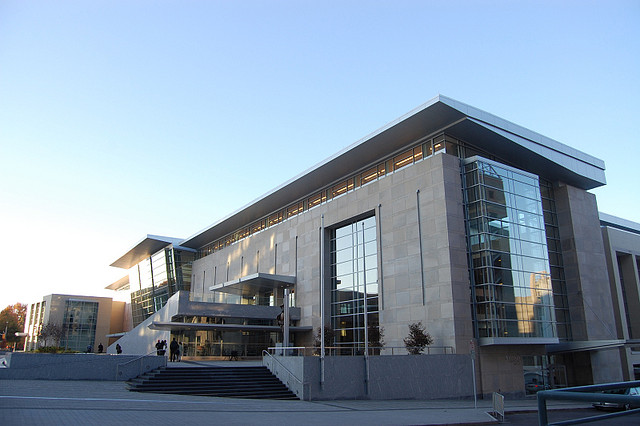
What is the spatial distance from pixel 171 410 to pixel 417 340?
17.7 m

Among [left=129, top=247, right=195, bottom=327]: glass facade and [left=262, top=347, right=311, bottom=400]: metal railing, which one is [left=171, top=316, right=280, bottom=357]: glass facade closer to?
[left=262, top=347, right=311, bottom=400]: metal railing

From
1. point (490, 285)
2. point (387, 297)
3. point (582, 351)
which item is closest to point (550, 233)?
point (582, 351)

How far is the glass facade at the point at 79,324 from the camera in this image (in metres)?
80.4

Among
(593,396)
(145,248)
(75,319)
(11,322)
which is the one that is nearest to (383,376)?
(593,396)

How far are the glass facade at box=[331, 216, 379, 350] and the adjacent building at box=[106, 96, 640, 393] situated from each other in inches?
5.7

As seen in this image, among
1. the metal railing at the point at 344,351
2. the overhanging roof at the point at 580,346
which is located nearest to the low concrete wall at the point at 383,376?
the metal railing at the point at 344,351

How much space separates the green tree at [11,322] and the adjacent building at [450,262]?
251 feet

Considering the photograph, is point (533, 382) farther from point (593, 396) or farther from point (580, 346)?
point (593, 396)

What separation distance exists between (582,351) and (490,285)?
36.5 ft

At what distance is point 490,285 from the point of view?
103 feet

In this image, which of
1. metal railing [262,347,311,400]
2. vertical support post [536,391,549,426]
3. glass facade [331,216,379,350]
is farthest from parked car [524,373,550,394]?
vertical support post [536,391,549,426]

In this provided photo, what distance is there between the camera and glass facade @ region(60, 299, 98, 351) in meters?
80.4

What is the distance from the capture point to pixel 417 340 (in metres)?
30.9

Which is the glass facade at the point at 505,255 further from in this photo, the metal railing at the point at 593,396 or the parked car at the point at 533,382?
→ the metal railing at the point at 593,396
